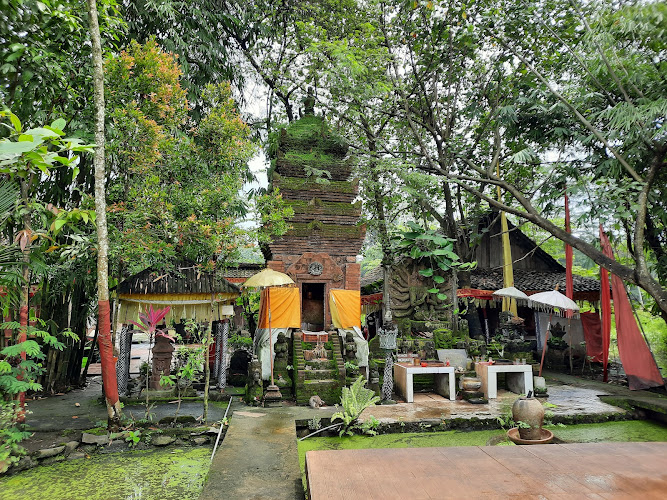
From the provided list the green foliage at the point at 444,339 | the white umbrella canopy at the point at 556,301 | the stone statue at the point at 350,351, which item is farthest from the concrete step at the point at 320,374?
the white umbrella canopy at the point at 556,301

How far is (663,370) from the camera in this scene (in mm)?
13570

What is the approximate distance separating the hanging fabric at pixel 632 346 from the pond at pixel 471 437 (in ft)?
5.86

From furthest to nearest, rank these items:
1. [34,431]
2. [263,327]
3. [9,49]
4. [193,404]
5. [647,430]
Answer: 1. [263,327]
2. [193,404]
3. [647,430]
4. [34,431]
5. [9,49]

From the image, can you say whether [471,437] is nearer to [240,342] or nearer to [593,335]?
[240,342]

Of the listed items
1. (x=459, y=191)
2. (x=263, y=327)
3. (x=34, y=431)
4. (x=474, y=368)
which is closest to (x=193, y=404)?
(x=263, y=327)

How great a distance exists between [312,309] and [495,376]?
215 inches

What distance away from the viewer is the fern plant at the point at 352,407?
7.36 m

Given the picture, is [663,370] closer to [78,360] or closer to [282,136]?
[282,136]

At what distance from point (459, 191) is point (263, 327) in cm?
869

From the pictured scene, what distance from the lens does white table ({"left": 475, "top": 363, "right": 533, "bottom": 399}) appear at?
31.8ft

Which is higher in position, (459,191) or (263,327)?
(459,191)

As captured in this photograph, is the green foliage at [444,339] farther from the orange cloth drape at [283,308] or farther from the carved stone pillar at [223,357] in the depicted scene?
the carved stone pillar at [223,357]

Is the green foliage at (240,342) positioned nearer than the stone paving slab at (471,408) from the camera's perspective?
No

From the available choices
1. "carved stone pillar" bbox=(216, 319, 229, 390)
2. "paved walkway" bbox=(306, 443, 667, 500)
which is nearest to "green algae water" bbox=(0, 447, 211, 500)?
"paved walkway" bbox=(306, 443, 667, 500)
